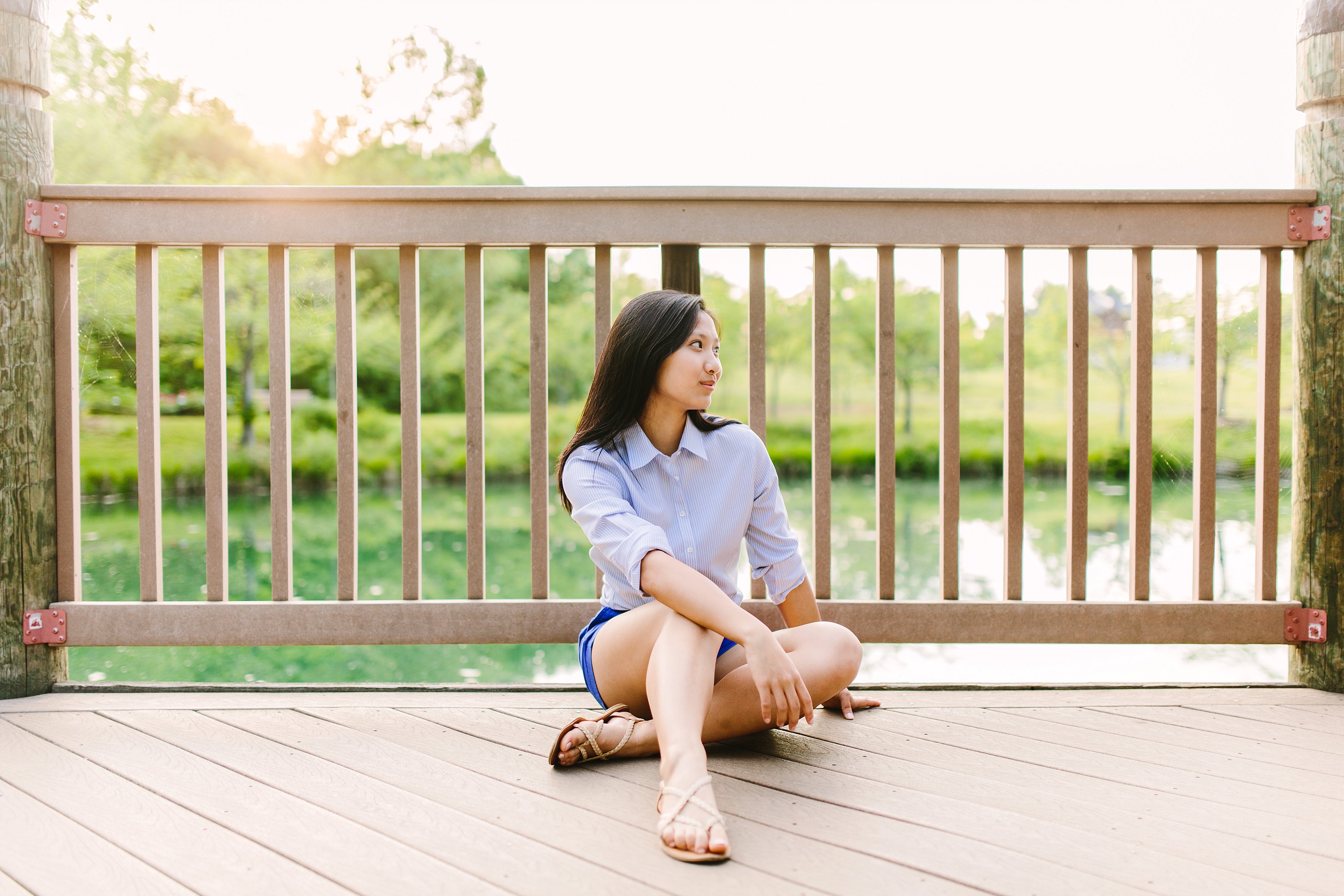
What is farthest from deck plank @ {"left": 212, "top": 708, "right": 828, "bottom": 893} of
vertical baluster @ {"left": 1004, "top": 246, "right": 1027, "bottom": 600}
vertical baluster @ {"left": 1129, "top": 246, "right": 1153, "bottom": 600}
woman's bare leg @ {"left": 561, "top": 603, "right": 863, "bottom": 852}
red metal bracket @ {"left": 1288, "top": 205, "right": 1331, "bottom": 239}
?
red metal bracket @ {"left": 1288, "top": 205, "right": 1331, "bottom": 239}

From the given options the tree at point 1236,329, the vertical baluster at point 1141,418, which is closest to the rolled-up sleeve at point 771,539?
the vertical baluster at point 1141,418

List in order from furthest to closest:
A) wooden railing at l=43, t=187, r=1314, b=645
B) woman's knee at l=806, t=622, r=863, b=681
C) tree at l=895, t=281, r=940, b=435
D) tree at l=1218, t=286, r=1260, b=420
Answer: tree at l=895, t=281, r=940, b=435 → tree at l=1218, t=286, r=1260, b=420 → wooden railing at l=43, t=187, r=1314, b=645 → woman's knee at l=806, t=622, r=863, b=681

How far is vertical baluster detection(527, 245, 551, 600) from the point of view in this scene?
1755 millimetres

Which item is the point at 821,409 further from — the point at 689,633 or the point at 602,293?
the point at 689,633

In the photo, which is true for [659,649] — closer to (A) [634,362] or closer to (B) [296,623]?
(A) [634,362]

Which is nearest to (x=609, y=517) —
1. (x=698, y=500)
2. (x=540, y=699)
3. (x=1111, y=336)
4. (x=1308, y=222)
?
(x=698, y=500)

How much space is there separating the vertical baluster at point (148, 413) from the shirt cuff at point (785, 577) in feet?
4.03

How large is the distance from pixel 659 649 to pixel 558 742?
0.23 metres

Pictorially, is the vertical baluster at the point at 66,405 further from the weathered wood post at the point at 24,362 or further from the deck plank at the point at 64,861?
the deck plank at the point at 64,861

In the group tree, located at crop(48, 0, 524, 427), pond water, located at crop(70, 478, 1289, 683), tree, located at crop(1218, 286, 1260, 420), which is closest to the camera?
tree, located at crop(1218, 286, 1260, 420)

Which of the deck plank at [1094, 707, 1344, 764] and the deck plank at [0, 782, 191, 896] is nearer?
the deck plank at [0, 782, 191, 896]

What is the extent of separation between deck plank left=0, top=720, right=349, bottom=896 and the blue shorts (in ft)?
1.78

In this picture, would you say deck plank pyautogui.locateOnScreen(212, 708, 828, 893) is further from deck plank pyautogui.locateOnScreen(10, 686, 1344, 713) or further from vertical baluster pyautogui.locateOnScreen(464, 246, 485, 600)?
vertical baluster pyautogui.locateOnScreen(464, 246, 485, 600)

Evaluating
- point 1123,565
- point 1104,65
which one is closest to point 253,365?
point 1123,565
